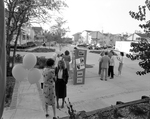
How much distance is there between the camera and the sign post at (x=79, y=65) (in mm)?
6512

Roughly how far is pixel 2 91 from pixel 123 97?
493 cm

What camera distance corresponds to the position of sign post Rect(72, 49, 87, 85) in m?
6.51

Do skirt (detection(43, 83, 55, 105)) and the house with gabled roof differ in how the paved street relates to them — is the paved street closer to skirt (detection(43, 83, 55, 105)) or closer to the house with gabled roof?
skirt (detection(43, 83, 55, 105))

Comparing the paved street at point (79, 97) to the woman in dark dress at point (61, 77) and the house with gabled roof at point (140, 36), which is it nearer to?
the woman in dark dress at point (61, 77)

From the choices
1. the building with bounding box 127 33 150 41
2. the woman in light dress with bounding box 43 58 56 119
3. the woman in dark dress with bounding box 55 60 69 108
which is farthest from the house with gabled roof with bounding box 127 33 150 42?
the woman in light dress with bounding box 43 58 56 119

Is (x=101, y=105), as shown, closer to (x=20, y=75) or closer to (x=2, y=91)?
(x=20, y=75)

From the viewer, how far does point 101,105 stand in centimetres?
460

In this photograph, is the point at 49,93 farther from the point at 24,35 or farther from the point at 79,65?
the point at 24,35

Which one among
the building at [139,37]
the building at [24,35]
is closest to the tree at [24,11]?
the building at [24,35]

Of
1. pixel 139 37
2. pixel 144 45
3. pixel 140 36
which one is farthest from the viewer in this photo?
pixel 140 36

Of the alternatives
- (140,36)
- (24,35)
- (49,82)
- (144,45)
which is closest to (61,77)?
(49,82)

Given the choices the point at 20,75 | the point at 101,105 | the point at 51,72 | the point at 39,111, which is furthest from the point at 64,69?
the point at 101,105

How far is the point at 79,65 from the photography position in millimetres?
6645

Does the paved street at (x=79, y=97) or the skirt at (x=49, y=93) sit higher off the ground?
the skirt at (x=49, y=93)
